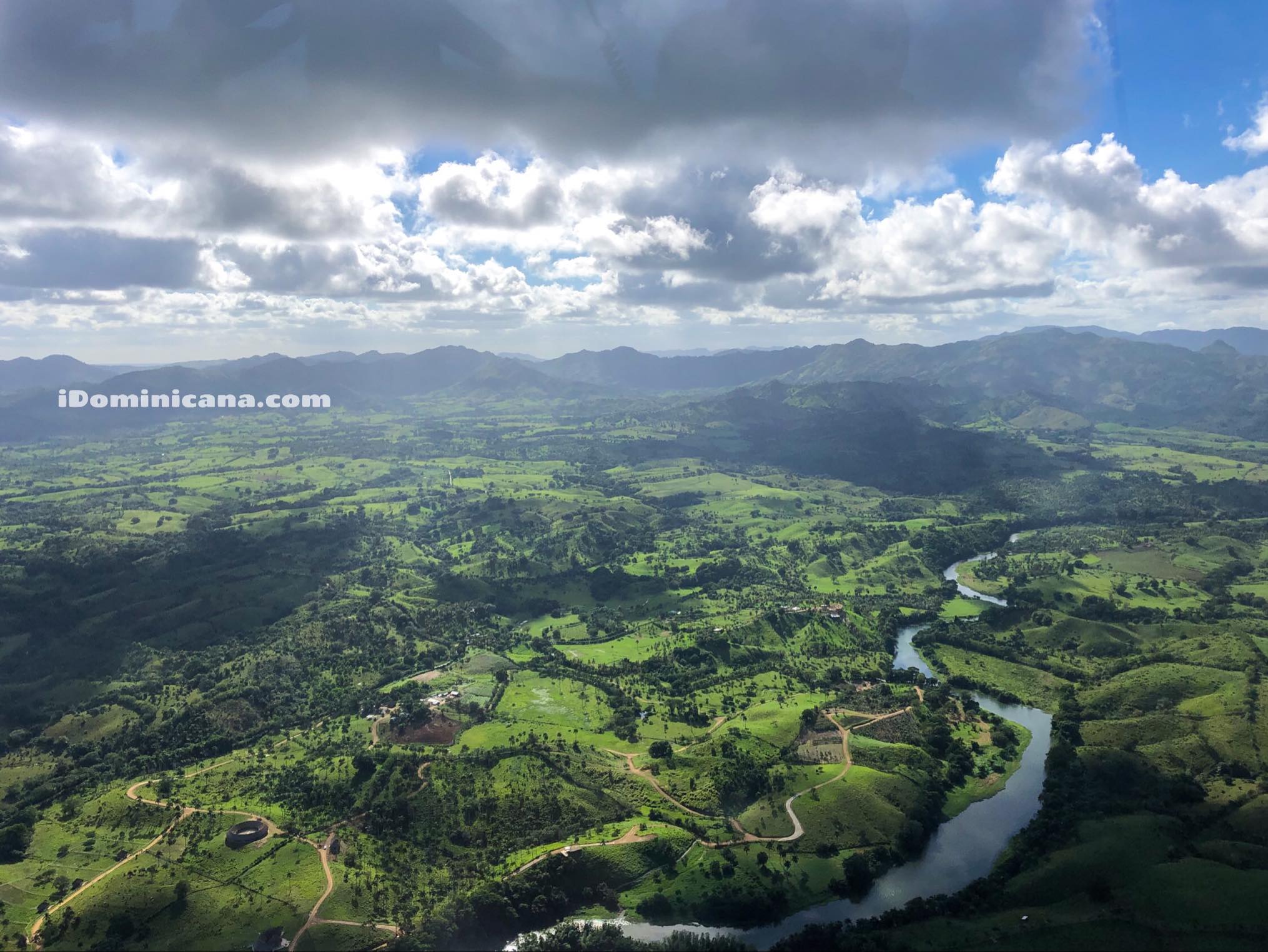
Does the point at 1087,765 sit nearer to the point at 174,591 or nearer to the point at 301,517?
the point at 174,591

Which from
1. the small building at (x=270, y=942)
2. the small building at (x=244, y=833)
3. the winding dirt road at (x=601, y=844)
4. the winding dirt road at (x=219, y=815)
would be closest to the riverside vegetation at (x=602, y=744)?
the winding dirt road at (x=219, y=815)

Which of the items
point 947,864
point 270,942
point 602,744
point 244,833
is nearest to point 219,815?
point 244,833

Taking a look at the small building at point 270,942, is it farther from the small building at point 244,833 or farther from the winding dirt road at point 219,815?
the small building at point 244,833

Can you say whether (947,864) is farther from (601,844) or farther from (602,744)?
(602,744)

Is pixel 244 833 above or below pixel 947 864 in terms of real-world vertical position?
above

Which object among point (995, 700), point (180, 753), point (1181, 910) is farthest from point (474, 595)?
point (1181, 910)

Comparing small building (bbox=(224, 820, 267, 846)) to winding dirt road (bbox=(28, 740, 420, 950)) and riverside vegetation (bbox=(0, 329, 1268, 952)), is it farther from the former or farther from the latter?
riverside vegetation (bbox=(0, 329, 1268, 952))
